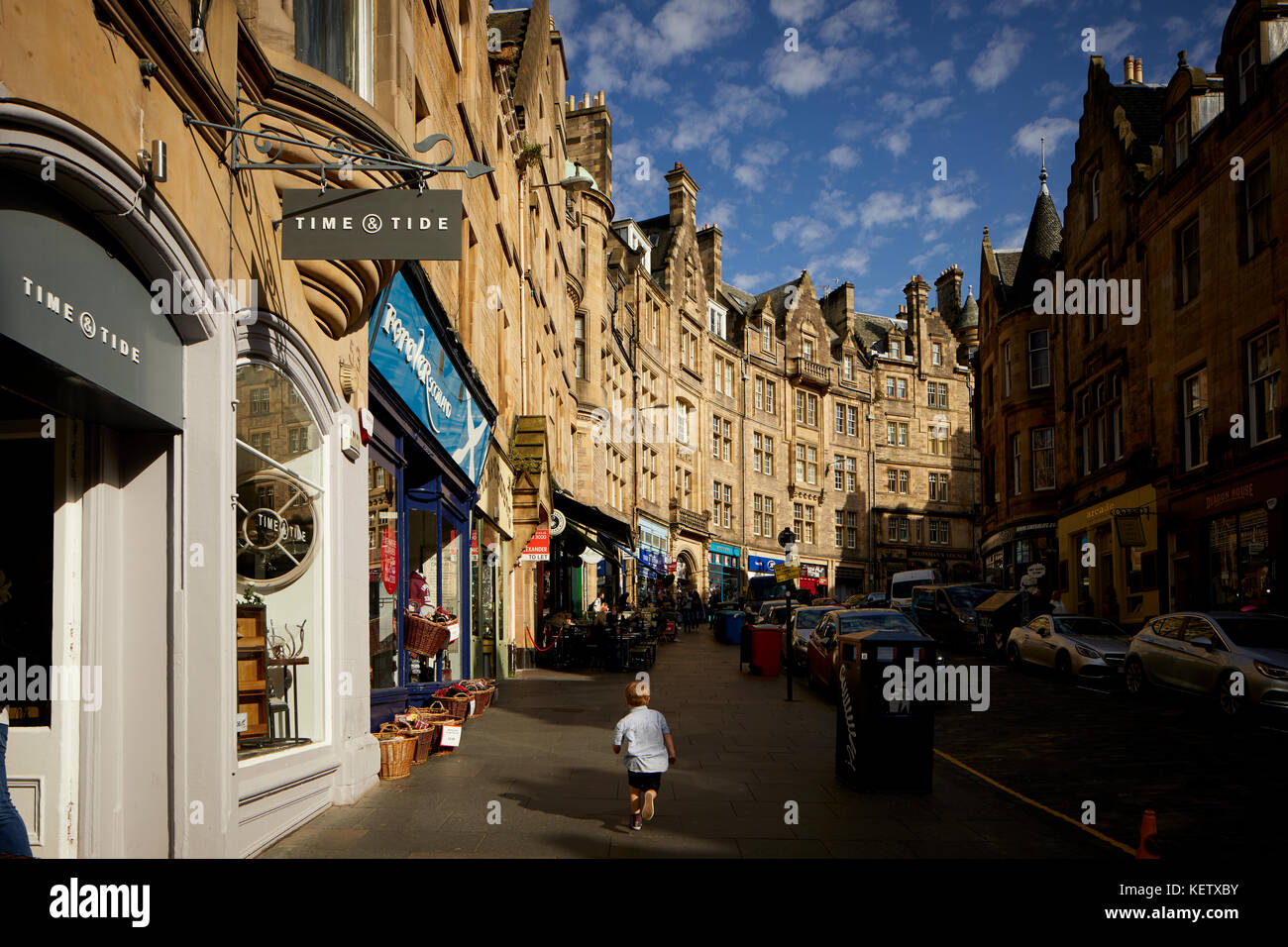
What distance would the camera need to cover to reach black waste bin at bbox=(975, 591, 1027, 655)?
2534 cm

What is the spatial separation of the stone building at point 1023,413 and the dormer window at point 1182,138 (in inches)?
462

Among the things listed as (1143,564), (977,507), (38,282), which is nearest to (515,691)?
(38,282)

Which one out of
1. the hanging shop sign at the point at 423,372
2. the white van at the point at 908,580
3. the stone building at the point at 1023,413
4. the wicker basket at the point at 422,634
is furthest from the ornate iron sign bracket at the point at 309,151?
the white van at the point at 908,580

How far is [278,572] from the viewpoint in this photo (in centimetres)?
812

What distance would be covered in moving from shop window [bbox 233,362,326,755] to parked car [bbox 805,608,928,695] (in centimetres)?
1082

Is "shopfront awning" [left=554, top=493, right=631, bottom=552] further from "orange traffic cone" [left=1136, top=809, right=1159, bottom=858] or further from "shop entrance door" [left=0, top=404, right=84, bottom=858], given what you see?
"orange traffic cone" [left=1136, top=809, right=1159, bottom=858]

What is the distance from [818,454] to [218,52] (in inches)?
2309

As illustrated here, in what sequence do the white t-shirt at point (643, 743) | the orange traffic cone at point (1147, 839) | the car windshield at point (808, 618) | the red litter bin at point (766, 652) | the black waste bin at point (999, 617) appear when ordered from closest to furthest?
1. the orange traffic cone at point (1147, 839)
2. the white t-shirt at point (643, 743)
3. the red litter bin at point (766, 652)
4. the car windshield at point (808, 618)
5. the black waste bin at point (999, 617)

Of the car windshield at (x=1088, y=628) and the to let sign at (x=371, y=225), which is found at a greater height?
the to let sign at (x=371, y=225)

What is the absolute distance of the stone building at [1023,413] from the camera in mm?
37531

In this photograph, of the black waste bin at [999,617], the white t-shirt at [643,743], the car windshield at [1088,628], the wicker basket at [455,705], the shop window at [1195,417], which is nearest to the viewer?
the white t-shirt at [643,743]

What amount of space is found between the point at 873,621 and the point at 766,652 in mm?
4458

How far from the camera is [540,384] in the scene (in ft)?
83.5

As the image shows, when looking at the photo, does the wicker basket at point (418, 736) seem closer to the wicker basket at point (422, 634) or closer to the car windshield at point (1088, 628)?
the wicker basket at point (422, 634)
